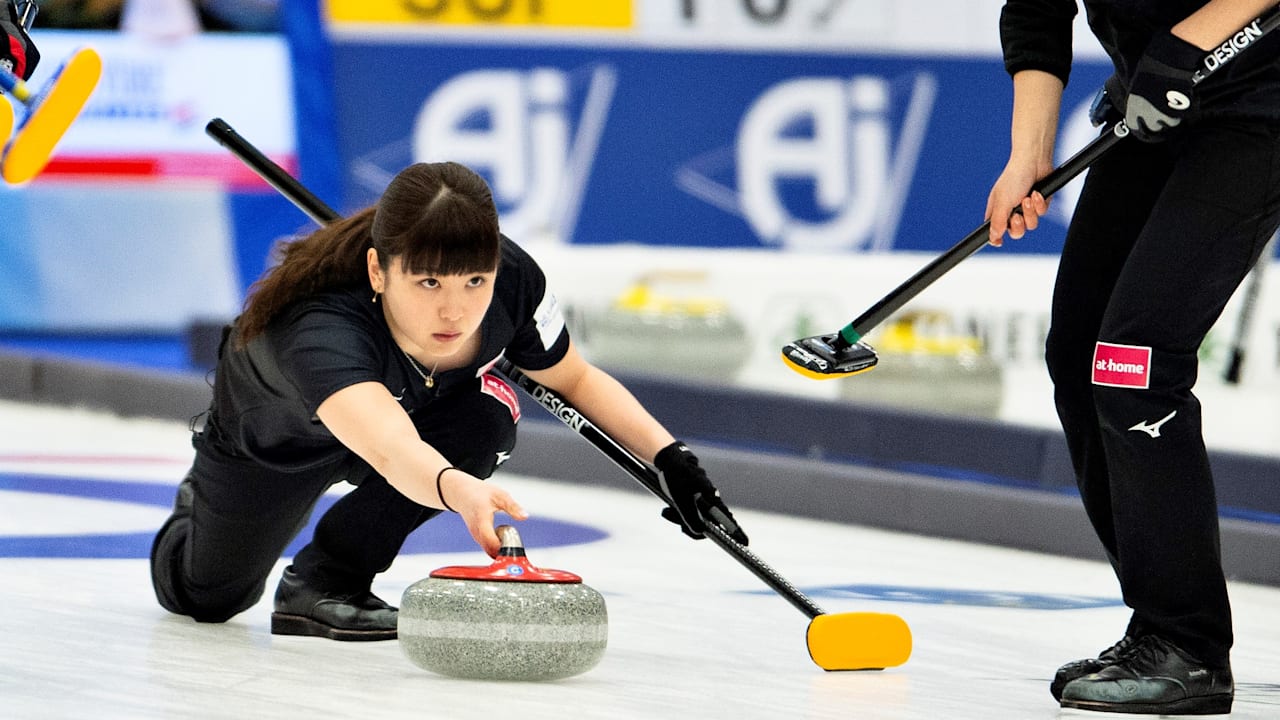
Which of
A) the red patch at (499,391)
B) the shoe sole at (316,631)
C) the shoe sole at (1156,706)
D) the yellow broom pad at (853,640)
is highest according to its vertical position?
the red patch at (499,391)

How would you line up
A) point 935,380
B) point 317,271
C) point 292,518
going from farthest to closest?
point 935,380 < point 292,518 < point 317,271

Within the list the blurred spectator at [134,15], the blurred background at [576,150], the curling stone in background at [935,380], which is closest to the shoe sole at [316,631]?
the curling stone in background at [935,380]

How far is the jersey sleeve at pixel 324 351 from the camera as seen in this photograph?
214cm

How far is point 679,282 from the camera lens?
590cm

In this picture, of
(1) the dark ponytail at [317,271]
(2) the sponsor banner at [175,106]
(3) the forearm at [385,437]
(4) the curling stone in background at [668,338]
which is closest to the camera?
(3) the forearm at [385,437]

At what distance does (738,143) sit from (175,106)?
2.23m

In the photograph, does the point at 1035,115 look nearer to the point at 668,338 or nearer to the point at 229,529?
the point at 229,529

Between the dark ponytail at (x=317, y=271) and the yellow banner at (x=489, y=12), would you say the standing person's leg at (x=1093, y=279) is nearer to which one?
the dark ponytail at (x=317, y=271)

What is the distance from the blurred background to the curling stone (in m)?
3.69

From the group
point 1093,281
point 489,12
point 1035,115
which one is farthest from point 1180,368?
point 489,12

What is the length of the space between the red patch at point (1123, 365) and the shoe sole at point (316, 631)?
983 millimetres

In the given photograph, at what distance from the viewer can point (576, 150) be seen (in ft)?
22.7

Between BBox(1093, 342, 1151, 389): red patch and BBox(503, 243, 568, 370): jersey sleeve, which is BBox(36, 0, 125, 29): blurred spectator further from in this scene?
BBox(1093, 342, 1151, 389): red patch

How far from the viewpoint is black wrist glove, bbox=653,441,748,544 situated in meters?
2.42
